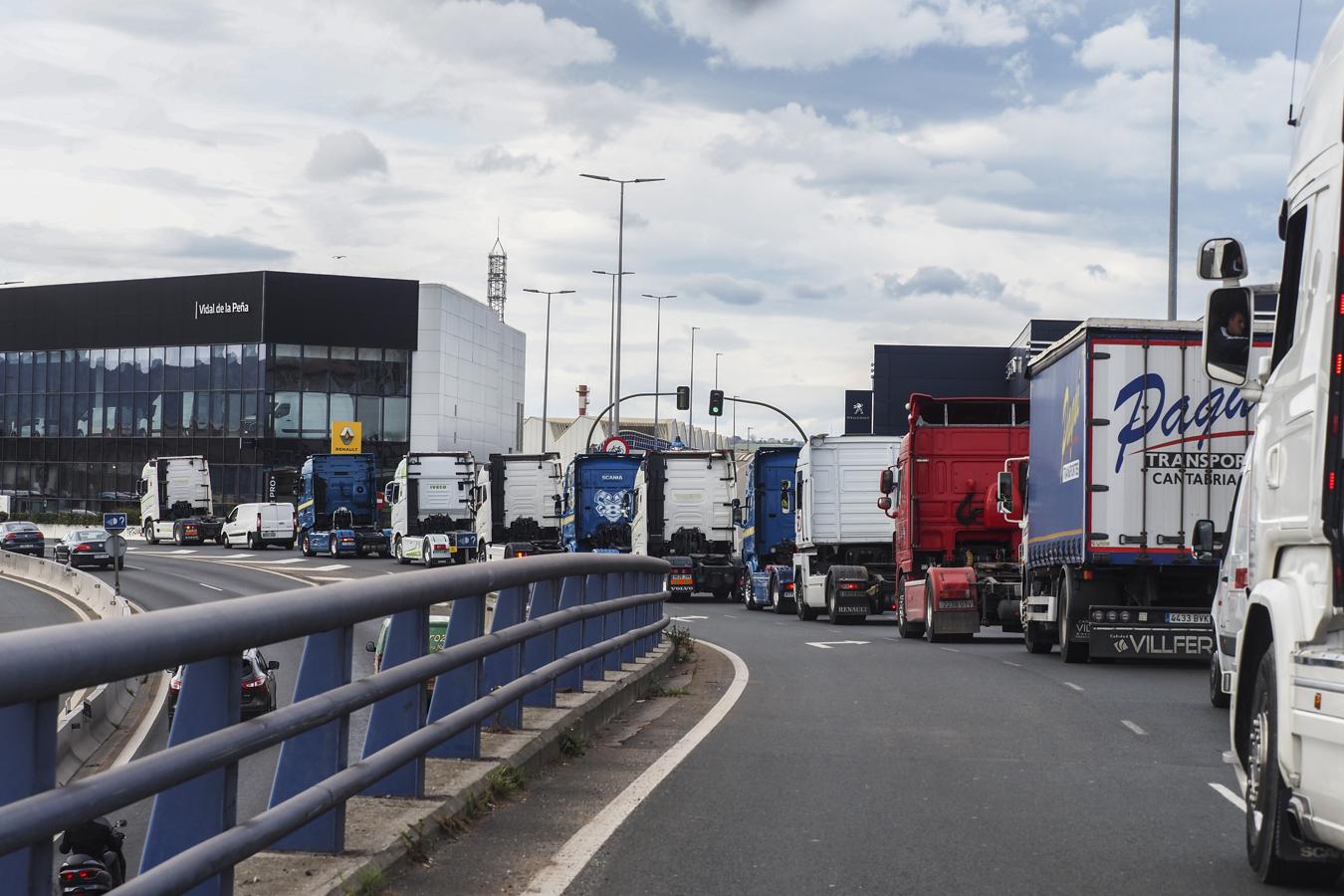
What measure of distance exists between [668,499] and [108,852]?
3694 centimetres

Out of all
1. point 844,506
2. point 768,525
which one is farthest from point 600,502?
point 844,506

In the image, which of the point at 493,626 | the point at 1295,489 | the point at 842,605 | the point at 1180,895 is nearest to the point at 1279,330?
the point at 1295,489

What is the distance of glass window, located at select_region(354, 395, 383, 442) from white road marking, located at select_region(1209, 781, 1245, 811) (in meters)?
87.3

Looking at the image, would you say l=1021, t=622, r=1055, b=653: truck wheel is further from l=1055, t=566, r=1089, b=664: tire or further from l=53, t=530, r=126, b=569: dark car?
l=53, t=530, r=126, b=569: dark car

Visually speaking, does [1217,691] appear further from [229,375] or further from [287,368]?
[229,375]

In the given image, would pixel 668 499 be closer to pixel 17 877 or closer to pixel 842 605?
pixel 842 605

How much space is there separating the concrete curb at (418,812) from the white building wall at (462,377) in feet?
278

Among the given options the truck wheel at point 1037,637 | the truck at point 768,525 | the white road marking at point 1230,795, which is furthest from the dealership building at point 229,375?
the white road marking at point 1230,795

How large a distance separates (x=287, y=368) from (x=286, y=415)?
273 centimetres

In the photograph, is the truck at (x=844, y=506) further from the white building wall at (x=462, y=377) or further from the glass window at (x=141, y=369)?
the glass window at (x=141, y=369)

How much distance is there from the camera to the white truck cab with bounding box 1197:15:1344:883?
5.58 m

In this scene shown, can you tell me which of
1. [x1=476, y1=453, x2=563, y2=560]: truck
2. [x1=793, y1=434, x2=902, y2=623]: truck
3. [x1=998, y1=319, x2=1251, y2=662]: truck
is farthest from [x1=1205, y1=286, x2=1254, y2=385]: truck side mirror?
[x1=476, y1=453, x2=563, y2=560]: truck

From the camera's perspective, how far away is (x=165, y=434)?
321 feet

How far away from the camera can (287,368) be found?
9362cm
